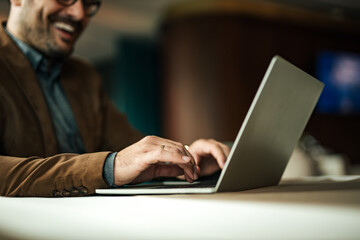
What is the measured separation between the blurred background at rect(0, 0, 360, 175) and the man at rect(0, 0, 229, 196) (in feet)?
10.7

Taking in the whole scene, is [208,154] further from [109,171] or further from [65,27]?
[65,27]

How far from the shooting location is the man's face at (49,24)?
1147 mm

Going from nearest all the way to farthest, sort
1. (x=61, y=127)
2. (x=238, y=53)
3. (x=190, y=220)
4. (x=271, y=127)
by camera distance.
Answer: (x=190, y=220) < (x=271, y=127) < (x=61, y=127) < (x=238, y=53)

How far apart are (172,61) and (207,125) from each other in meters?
0.96

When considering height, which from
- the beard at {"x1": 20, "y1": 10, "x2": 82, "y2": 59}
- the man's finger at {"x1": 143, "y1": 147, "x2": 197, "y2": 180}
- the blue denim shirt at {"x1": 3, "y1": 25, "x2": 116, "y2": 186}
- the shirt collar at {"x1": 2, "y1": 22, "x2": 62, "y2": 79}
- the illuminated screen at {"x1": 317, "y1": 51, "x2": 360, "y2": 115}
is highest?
the beard at {"x1": 20, "y1": 10, "x2": 82, "y2": 59}

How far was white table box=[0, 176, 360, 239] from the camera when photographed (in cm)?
31

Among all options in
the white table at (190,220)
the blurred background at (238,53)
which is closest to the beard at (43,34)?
the white table at (190,220)

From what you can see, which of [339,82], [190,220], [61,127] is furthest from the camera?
[339,82]

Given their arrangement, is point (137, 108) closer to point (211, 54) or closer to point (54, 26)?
point (211, 54)

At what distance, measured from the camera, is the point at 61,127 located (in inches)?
45.6

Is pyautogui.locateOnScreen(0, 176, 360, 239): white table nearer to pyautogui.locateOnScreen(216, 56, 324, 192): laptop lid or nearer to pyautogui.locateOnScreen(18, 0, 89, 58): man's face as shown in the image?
pyautogui.locateOnScreen(216, 56, 324, 192): laptop lid

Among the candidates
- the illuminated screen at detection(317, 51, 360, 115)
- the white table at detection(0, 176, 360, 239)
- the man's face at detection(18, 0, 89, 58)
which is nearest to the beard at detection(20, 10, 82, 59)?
the man's face at detection(18, 0, 89, 58)

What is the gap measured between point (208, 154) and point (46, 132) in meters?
0.42

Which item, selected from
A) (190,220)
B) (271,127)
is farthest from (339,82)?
(190,220)
